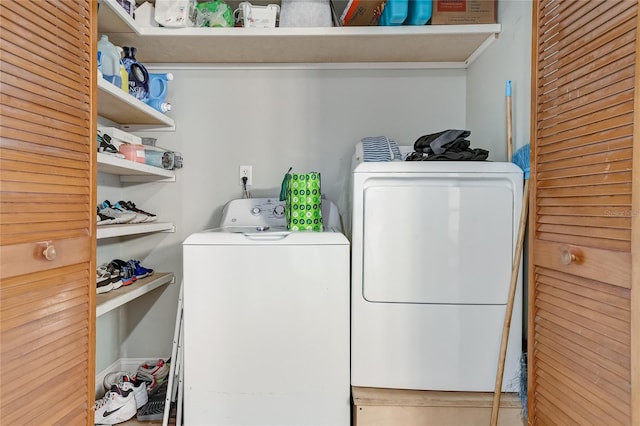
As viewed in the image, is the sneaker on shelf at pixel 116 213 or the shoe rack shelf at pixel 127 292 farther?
the sneaker on shelf at pixel 116 213

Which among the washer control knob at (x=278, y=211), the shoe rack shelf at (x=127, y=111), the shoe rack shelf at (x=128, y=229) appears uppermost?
the shoe rack shelf at (x=127, y=111)

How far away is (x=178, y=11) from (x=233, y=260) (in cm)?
126

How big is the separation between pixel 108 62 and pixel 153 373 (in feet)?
5.23

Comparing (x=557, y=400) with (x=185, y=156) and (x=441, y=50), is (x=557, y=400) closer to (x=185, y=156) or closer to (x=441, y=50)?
(x=441, y=50)

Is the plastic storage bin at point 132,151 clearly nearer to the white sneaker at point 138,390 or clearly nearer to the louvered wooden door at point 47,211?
the louvered wooden door at point 47,211

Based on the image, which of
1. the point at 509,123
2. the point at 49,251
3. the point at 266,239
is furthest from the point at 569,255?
the point at 49,251

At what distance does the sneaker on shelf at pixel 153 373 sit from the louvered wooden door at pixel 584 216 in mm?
1803

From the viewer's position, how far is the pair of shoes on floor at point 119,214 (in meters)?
1.81

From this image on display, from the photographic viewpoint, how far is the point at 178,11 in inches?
77.7

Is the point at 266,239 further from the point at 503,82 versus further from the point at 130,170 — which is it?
the point at 503,82

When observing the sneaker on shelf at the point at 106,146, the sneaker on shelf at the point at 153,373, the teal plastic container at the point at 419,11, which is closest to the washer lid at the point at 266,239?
the sneaker on shelf at the point at 106,146

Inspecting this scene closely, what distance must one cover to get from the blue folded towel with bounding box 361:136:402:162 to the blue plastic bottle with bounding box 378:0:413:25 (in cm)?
55

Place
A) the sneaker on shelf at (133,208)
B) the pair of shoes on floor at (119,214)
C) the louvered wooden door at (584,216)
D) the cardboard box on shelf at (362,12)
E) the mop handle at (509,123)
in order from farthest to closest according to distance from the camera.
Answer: the sneaker on shelf at (133,208), the cardboard box on shelf at (362,12), the pair of shoes on floor at (119,214), the mop handle at (509,123), the louvered wooden door at (584,216)

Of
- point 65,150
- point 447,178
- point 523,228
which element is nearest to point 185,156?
point 65,150
